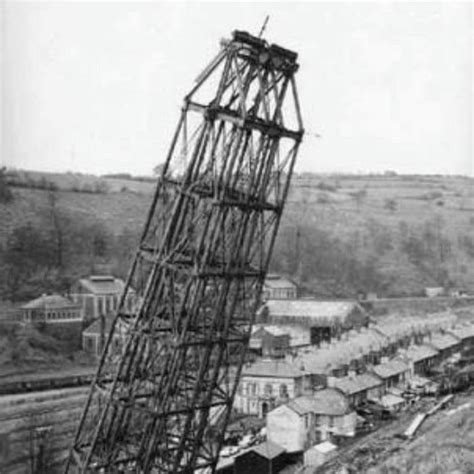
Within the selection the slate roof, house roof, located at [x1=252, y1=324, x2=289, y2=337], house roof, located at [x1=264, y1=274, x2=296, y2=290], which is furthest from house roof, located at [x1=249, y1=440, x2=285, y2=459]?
house roof, located at [x1=264, y1=274, x2=296, y2=290]

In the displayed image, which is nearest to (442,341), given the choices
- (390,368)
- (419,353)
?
(419,353)

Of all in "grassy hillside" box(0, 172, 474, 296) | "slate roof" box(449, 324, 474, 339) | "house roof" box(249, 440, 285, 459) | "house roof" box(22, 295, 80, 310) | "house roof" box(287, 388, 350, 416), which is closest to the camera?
"house roof" box(249, 440, 285, 459)

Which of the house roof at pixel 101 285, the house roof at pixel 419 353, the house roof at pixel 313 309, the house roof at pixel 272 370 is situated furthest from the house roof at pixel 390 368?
the house roof at pixel 101 285

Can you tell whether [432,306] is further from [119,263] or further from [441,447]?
[441,447]

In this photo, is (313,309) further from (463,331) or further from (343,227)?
(343,227)

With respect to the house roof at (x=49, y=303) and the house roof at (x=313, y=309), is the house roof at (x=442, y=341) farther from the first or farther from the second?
the house roof at (x=49, y=303)

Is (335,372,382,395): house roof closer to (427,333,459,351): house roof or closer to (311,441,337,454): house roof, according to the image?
(311,441,337,454): house roof
